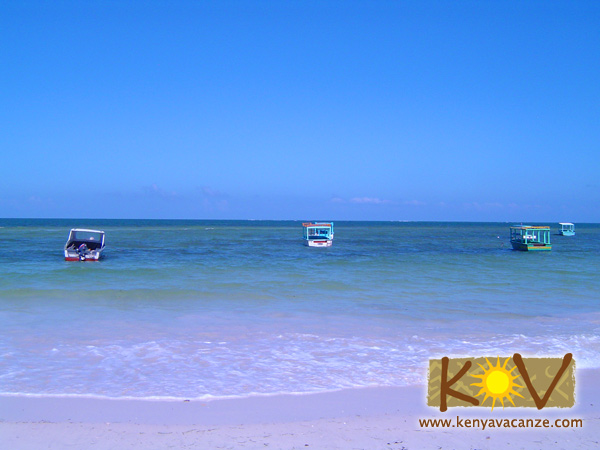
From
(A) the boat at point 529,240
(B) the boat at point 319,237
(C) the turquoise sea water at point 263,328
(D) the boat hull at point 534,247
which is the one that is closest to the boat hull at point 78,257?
(C) the turquoise sea water at point 263,328

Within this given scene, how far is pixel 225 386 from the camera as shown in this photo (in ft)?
21.6

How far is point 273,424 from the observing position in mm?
5379

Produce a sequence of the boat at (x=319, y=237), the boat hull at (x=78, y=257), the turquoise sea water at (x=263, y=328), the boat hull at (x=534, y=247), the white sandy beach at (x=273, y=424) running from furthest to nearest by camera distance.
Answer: the boat at (x=319, y=237), the boat hull at (x=534, y=247), the boat hull at (x=78, y=257), the turquoise sea water at (x=263, y=328), the white sandy beach at (x=273, y=424)

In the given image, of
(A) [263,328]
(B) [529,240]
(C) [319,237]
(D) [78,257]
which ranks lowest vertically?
(A) [263,328]

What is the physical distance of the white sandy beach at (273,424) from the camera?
4883mm

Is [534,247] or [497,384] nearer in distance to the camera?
[497,384]

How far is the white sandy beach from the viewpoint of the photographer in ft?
16.0

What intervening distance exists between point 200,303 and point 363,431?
9.09m

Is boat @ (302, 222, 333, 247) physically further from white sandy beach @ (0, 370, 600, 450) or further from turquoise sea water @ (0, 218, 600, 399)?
white sandy beach @ (0, 370, 600, 450)

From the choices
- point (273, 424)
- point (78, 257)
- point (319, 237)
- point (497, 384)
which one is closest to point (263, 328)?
point (273, 424)

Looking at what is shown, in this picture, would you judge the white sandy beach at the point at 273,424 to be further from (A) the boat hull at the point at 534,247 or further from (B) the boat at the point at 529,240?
(B) the boat at the point at 529,240

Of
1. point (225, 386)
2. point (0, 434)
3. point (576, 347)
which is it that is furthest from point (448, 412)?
point (0, 434)

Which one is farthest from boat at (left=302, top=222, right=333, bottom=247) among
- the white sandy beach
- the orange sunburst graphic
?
the white sandy beach

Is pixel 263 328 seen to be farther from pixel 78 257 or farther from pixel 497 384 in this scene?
pixel 78 257
